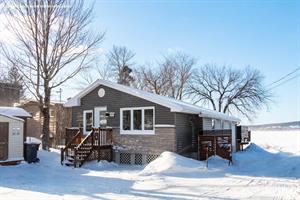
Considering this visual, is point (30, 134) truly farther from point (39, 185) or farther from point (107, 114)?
point (39, 185)

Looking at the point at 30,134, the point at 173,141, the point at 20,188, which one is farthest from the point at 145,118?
the point at 30,134

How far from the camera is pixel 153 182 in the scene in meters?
12.1

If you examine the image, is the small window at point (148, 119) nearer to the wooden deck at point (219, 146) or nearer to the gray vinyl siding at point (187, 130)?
the gray vinyl siding at point (187, 130)

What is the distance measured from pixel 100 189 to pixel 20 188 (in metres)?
2.49

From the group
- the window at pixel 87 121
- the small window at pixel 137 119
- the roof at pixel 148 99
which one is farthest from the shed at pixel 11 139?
the small window at pixel 137 119

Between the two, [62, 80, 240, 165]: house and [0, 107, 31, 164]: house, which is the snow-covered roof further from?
[62, 80, 240, 165]: house

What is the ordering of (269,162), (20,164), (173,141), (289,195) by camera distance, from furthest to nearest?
(269,162)
(173,141)
(20,164)
(289,195)

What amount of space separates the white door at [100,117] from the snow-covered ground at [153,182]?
120 inches

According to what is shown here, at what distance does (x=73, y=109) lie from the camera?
21.6 meters

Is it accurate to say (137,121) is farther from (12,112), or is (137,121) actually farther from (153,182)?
(153,182)

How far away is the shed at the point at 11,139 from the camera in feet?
52.4

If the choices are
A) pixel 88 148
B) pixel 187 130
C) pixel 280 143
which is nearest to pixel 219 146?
pixel 187 130

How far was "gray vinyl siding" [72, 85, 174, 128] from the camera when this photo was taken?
58.6 ft

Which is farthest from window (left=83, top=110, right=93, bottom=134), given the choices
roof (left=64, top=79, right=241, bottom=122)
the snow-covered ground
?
the snow-covered ground
